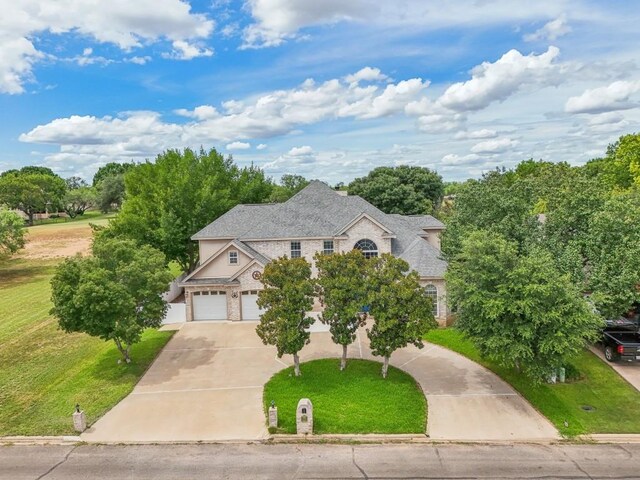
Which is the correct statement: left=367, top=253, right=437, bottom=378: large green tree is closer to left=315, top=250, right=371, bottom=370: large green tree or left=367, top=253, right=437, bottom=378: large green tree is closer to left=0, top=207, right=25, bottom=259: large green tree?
left=315, top=250, right=371, bottom=370: large green tree

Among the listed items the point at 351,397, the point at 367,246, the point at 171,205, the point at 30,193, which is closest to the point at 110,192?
the point at 30,193

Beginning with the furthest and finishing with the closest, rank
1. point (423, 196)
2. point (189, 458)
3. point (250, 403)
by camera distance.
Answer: point (423, 196)
point (250, 403)
point (189, 458)

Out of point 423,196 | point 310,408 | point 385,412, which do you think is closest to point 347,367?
point 385,412

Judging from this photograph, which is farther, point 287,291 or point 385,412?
point 287,291

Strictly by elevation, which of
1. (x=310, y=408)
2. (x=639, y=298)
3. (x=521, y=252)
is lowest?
(x=310, y=408)

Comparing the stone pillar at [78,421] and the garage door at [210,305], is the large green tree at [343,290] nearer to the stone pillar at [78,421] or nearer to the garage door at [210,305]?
the stone pillar at [78,421]

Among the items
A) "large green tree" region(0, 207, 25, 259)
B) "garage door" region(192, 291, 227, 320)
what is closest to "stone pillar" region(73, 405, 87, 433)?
"garage door" region(192, 291, 227, 320)

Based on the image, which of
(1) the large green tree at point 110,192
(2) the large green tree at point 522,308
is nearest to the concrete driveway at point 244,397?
(2) the large green tree at point 522,308

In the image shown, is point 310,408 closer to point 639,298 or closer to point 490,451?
point 490,451
